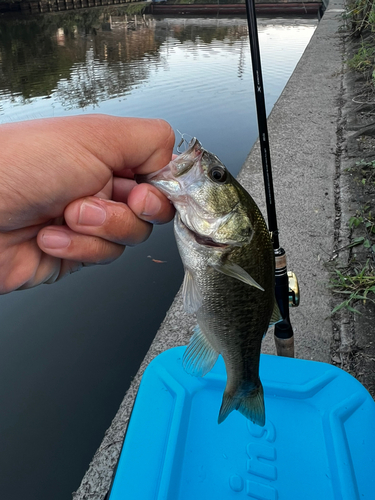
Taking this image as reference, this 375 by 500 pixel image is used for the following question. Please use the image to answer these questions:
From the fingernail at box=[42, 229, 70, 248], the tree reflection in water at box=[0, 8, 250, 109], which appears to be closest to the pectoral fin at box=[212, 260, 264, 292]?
the fingernail at box=[42, 229, 70, 248]

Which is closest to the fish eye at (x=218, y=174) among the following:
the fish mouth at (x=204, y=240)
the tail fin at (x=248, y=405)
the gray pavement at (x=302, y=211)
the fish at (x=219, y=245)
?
the fish at (x=219, y=245)

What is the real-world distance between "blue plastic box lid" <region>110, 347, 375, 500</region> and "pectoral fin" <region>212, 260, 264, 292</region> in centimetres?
71

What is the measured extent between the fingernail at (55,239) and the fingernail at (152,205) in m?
0.32

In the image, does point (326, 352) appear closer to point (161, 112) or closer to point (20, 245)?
point (20, 245)

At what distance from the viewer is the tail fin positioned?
1.37m

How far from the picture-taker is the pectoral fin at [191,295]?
4.33 ft

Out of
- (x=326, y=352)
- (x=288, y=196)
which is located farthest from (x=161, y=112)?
(x=326, y=352)

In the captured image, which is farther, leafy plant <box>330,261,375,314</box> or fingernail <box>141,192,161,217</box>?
leafy plant <box>330,261,375,314</box>

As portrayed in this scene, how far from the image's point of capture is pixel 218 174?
4.20 feet

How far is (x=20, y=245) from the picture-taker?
1.51 metres

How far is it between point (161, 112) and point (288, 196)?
4.72 metres

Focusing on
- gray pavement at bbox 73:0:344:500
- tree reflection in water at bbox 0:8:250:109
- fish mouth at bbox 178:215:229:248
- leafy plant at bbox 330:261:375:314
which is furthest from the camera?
tree reflection in water at bbox 0:8:250:109

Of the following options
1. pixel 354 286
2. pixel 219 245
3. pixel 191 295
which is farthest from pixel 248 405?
pixel 354 286

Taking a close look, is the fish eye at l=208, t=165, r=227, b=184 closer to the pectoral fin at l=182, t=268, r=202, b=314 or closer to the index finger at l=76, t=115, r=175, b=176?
the index finger at l=76, t=115, r=175, b=176
